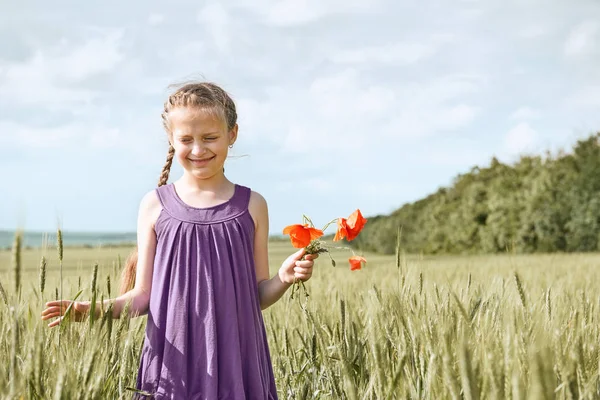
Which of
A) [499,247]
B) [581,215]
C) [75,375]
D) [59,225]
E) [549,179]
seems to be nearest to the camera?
[75,375]

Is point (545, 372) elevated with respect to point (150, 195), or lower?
lower

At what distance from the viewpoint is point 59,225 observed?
1601 mm

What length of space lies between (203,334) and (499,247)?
17.6 meters

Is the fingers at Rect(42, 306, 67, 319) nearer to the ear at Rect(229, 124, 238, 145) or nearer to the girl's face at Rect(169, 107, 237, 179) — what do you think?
the girl's face at Rect(169, 107, 237, 179)

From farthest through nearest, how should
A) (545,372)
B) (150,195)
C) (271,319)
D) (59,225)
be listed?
(271,319), (150,195), (59,225), (545,372)

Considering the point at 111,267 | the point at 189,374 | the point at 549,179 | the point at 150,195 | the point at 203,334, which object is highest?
the point at 549,179

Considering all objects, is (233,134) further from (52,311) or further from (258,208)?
(52,311)

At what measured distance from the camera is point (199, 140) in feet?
6.30

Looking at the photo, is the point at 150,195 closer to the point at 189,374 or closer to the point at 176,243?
the point at 176,243

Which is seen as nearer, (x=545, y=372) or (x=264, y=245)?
(x=545, y=372)

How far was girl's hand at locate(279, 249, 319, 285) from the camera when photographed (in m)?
1.76

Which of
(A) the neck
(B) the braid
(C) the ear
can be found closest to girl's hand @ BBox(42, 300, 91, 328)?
(A) the neck

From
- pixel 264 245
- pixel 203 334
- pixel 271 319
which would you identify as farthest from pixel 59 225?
pixel 271 319

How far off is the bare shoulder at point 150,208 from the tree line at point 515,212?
1350 cm
